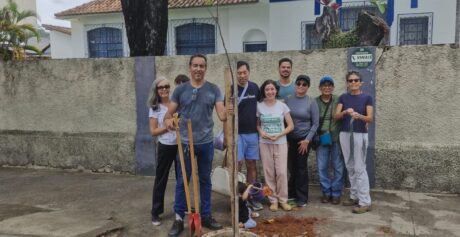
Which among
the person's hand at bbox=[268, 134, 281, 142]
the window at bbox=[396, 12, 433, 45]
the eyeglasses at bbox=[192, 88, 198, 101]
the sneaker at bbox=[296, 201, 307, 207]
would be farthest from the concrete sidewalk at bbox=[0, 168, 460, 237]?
the window at bbox=[396, 12, 433, 45]

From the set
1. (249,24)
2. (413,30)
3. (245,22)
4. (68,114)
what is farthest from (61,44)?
(413,30)

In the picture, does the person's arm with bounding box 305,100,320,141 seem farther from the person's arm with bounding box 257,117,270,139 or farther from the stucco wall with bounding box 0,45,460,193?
the stucco wall with bounding box 0,45,460,193

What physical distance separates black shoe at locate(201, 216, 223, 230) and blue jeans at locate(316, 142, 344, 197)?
142cm

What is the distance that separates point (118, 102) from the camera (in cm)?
642

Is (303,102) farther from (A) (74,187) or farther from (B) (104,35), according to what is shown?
(B) (104,35)

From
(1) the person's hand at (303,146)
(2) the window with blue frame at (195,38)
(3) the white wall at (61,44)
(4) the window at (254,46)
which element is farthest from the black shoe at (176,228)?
(3) the white wall at (61,44)

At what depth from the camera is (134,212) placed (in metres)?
4.72

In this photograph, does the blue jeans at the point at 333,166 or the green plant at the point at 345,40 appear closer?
the blue jeans at the point at 333,166

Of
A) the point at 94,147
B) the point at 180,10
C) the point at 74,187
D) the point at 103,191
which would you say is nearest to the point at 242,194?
the point at 103,191

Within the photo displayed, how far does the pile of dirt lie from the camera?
3.96m

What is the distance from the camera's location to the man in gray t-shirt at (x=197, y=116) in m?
3.83

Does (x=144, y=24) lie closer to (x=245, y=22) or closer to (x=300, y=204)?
(x=300, y=204)

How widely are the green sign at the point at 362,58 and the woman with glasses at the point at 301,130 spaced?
40.9 inches

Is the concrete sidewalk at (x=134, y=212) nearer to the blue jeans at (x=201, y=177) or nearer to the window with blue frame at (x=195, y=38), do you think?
the blue jeans at (x=201, y=177)
